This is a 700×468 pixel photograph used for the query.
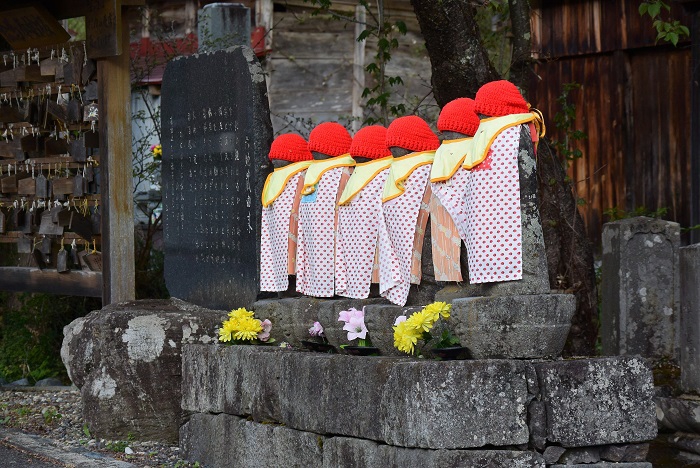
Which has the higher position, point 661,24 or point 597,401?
point 661,24

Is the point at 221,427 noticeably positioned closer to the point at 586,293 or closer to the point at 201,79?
the point at 201,79

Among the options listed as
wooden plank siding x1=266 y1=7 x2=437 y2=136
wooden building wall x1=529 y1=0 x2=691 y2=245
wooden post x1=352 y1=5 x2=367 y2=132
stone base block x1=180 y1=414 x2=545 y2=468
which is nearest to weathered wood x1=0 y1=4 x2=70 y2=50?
stone base block x1=180 y1=414 x2=545 y2=468

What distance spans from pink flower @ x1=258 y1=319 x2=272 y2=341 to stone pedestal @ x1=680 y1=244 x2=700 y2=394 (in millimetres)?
2534

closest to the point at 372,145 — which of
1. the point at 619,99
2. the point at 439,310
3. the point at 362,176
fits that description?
the point at 362,176

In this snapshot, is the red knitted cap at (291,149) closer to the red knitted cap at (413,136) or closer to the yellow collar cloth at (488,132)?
the red knitted cap at (413,136)

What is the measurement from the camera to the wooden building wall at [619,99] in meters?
10.5

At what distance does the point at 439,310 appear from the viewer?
17.7 feet

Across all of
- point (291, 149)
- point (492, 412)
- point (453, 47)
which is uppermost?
point (453, 47)

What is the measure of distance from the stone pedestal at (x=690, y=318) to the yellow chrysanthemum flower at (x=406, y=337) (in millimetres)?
2104

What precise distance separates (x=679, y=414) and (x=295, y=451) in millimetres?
2430

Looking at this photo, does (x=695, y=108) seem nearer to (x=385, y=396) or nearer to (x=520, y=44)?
(x=520, y=44)

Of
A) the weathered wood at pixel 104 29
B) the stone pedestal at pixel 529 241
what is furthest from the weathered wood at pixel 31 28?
the stone pedestal at pixel 529 241

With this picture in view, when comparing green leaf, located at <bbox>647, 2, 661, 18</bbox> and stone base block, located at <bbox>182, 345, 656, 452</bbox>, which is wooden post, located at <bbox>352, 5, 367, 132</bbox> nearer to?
green leaf, located at <bbox>647, 2, 661, 18</bbox>

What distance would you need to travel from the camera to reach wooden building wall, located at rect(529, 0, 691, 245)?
413 inches
